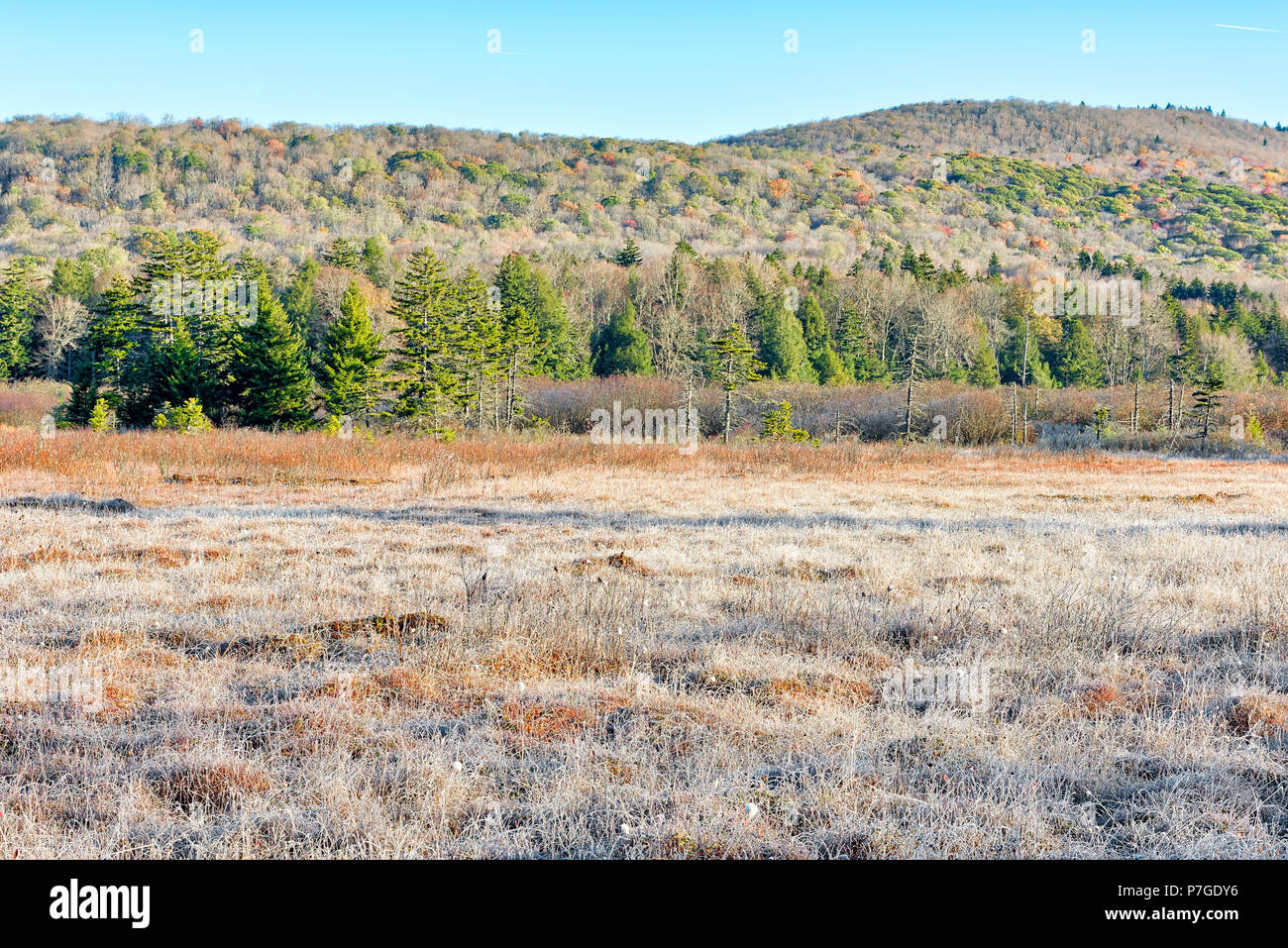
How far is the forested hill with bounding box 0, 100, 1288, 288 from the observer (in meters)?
104

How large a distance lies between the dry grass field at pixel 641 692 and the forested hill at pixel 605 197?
77895 millimetres

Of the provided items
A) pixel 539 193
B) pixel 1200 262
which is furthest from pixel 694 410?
pixel 1200 262

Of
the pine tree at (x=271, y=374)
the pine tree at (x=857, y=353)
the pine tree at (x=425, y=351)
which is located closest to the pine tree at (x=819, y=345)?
the pine tree at (x=857, y=353)

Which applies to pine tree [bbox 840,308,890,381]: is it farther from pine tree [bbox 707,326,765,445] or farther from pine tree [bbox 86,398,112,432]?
pine tree [bbox 86,398,112,432]

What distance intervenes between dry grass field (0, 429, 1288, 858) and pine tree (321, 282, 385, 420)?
84.0 feet

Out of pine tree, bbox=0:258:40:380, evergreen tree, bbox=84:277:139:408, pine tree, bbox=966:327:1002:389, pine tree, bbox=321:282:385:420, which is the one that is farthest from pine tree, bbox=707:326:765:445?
pine tree, bbox=0:258:40:380

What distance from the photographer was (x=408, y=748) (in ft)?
12.9

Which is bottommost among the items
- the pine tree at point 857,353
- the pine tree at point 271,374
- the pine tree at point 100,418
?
the pine tree at point 100,418

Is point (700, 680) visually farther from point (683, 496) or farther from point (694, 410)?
point (694, 410)

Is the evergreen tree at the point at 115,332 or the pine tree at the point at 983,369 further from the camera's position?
the pine tree at the point at 983,369

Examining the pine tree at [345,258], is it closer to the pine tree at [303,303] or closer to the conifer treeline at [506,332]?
the conifer treeline at [506,332]

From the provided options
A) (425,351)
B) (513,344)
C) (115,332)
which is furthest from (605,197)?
(425,351)

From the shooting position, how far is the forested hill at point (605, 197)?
103562mm
